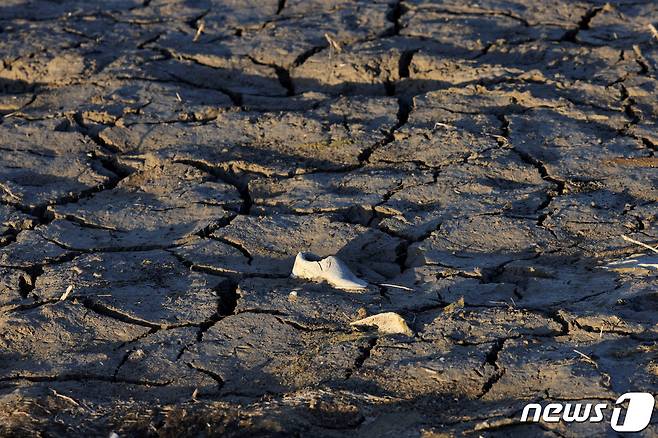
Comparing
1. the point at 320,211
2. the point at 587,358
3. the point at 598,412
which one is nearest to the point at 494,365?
the point at 587,358

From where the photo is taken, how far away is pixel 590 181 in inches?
201

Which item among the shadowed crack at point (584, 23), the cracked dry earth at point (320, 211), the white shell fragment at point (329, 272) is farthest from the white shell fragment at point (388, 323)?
the shadowed crack at point (584, 23)

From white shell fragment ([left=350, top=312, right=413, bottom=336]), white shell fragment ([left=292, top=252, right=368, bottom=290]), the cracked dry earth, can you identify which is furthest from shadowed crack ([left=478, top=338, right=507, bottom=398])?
white shell fragment ([left=292, top=252, right=368, bottom=290])

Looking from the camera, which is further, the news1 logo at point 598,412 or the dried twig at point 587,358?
the dried twig at point 587,358

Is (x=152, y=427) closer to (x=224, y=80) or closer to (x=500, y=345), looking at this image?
(x=500, y=345)

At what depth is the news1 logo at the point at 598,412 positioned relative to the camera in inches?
136

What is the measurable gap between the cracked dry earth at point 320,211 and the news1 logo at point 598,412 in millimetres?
43

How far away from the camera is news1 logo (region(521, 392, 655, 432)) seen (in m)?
3.47

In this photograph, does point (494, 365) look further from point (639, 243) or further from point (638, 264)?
point (639, 243)

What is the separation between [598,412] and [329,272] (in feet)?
4.24

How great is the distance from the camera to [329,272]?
4.43m

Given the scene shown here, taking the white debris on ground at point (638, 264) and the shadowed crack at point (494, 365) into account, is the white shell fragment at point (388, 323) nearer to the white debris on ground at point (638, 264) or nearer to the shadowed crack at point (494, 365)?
the shadowed crack at point (494, 365)

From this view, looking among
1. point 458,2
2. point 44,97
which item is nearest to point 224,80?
point 44,97

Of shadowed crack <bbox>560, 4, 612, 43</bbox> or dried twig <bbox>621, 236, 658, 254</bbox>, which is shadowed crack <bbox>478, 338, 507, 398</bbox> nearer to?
Answer: dried twig <bbox>621, 236, 658, 254</bbox>
